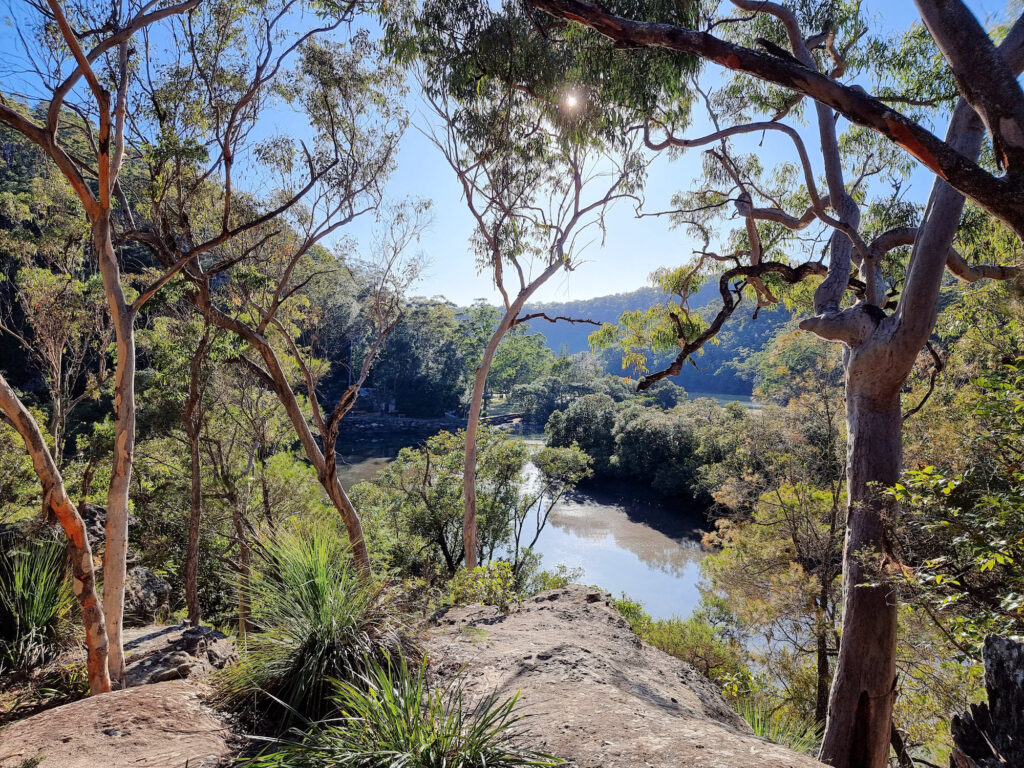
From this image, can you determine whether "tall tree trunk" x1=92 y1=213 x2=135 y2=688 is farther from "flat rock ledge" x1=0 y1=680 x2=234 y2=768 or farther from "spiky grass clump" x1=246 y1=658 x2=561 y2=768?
"spiky grass clump" x1=246 y1=658 x2=561 y2=768

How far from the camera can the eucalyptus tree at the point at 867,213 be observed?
5.79 feet

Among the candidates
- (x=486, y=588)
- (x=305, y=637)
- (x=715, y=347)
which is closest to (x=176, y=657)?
(x=305, y=637)

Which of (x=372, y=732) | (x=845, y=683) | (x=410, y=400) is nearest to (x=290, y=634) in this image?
(x=372, y=732)

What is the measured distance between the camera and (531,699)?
2.71 m

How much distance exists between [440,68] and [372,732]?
22.5 feet

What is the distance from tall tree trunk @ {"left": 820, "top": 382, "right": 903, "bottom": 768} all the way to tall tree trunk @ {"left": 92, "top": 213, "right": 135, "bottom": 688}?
494 cm

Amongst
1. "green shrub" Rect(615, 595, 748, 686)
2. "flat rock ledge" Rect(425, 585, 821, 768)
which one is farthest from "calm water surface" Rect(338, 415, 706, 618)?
"flat rock ledge" Rect(425, 585, 821, 768)

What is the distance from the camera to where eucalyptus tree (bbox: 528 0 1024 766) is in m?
1.76

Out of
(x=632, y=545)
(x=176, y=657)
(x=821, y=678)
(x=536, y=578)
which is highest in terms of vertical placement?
(x=176, y=657)

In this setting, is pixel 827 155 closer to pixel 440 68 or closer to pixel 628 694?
pixel 628 694

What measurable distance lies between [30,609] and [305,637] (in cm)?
289

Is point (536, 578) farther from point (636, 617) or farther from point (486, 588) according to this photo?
point (486, 588)

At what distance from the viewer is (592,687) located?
115 inches

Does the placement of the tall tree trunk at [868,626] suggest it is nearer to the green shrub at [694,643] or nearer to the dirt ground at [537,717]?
the dirt ground at [537,717]
